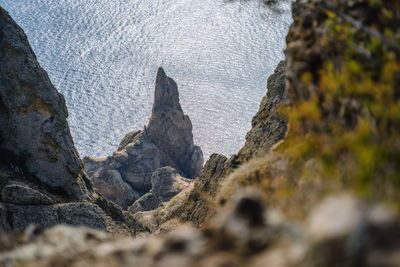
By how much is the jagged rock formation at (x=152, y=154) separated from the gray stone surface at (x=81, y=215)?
39.7m

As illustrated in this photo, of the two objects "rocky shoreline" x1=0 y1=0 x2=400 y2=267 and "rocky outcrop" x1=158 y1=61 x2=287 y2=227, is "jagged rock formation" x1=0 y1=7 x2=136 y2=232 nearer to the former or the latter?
"rocky outcrop" x1=158 y1=61 x2=287 y2=227

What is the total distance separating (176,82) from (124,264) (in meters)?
69.2

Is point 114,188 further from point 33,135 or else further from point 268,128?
point 268,128

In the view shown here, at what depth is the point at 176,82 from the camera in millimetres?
71562

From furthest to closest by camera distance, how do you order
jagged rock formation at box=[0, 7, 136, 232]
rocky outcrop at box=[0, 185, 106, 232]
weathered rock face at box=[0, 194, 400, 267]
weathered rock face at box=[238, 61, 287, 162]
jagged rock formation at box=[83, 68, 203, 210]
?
jagged rock formation at box=[83, 68, 203, 210], jagged rock formation at box=[0, 7, 136, 232], weathered rock face at box=[238, 61, 287, 162], rocky outcrop at box=[0, 185, 106, 232], weathered rock face at box=[0, 194, 400, 267]

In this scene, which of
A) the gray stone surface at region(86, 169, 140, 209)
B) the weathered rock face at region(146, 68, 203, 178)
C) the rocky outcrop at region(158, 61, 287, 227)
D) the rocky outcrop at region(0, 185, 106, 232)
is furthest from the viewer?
the weathered rock face at region(146, 68, 203, 178)

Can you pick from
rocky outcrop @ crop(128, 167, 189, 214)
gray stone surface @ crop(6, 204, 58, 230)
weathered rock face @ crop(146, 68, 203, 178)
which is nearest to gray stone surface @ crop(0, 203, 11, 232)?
gray stone surface @ crop(6, 204, 58, 230)

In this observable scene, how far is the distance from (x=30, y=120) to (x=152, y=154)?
49024mm

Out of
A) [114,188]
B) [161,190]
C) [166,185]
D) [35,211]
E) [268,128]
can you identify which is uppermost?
[268,128]

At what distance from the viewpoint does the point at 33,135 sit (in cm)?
1730

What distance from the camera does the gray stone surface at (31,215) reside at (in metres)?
12.8

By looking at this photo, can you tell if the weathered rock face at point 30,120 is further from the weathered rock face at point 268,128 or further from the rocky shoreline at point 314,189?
the rocky shoreline at point 314,189

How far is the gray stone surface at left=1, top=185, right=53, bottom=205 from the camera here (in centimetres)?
1304

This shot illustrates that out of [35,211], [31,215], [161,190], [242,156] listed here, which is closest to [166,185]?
[161,190]
